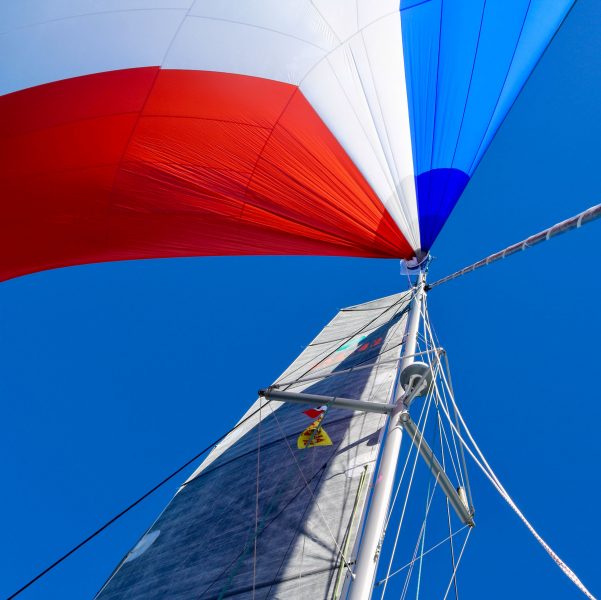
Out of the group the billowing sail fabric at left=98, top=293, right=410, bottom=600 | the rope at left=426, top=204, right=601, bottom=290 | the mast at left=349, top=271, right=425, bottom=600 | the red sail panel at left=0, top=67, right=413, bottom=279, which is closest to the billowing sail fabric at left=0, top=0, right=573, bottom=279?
the red sail panel at left=0, top=67, right=413, bottom=279

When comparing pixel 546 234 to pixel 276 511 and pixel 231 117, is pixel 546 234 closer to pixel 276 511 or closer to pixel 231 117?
pixel 231 117

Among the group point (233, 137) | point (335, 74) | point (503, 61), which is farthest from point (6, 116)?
point (503, 61)

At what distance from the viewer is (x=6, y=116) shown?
146 inches

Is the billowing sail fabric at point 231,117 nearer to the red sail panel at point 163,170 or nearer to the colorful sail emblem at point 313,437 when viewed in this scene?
the red sail panel at point 163,170

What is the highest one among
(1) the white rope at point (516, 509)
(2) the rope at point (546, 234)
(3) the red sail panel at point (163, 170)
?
(3) the red sail panel at point (163, 170)

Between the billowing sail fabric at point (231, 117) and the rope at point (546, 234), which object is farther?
the billowing sail fabric at point (231, 117)

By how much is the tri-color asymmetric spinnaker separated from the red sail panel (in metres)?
0.01

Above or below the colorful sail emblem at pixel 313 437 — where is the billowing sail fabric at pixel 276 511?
below

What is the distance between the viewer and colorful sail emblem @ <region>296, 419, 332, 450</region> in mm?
4504

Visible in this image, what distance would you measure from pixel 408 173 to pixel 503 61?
4.60ft

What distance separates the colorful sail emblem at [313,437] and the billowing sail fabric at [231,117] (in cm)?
154

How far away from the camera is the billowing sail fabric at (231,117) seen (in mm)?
3736

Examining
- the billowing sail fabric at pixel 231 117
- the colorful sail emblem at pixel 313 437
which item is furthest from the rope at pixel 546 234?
the colorful sail emblem at pixel 313 437

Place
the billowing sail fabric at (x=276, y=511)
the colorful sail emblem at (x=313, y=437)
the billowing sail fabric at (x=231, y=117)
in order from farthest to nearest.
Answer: the colorful sail emblem at (x=313, y=437)
the billowing sail fabric at (x=231, y=117)
the billowing sail fabric at (x=276, y=511)
